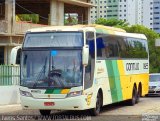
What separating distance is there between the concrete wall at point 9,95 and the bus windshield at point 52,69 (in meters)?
6.59

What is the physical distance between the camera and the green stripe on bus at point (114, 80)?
1997 cm

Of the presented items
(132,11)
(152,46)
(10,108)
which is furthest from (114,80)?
(132,11)

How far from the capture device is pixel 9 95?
23875 millimetres

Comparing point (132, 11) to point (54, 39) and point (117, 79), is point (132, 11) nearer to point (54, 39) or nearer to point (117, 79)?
point (117, 79)

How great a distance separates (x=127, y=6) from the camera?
322 ft

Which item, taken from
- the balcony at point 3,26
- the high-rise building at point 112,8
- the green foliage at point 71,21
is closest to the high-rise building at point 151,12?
the high-rise building at point 112,8

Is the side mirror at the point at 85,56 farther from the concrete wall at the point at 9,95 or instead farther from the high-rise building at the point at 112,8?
the high-rise building at the point at 112,8

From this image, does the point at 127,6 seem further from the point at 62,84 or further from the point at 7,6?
the point at 62,84

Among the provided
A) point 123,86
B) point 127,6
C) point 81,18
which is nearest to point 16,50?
point 123,86

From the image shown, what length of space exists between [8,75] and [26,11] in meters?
24.8

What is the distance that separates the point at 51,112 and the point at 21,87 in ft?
10.6

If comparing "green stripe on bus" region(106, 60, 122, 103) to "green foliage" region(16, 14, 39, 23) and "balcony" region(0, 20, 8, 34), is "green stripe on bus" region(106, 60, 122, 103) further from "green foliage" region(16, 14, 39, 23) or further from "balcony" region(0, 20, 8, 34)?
"green foliage" region(16, 14, 39, 23)

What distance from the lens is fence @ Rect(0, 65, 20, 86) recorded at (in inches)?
944

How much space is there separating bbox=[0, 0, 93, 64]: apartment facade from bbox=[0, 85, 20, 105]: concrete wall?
13.1 meters
